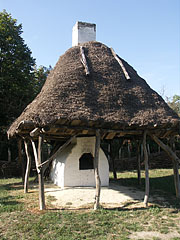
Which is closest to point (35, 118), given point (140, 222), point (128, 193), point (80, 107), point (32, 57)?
point (80, 107)

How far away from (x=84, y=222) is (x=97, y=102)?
366 cm

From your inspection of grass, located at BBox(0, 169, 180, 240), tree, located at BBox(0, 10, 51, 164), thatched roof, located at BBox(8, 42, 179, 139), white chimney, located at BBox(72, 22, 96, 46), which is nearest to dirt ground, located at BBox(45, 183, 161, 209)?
grass, located at BBox(0, 169, 180, 240)

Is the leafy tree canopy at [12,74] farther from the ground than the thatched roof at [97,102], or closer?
farther from the ground

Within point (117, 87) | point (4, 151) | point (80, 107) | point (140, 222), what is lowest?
point (140, 222)

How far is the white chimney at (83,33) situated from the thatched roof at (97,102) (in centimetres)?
384

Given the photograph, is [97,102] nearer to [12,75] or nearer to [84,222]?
[84,222]

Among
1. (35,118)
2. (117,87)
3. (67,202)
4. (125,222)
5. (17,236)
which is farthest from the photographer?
(117,87)

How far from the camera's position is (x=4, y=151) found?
1694 centimetres

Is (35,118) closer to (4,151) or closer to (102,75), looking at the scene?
(102,75)

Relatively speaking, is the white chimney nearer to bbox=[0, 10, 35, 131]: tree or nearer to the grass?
bbox=[0, 10, 35, 131]: tree

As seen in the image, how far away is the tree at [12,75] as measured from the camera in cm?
1540

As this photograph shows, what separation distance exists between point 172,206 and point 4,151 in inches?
512

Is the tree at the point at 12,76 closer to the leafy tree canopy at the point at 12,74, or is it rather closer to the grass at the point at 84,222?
the leafy tree canopy at the point at 12,74

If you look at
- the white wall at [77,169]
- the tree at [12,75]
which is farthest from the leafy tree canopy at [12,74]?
the white wall at [77,169]
